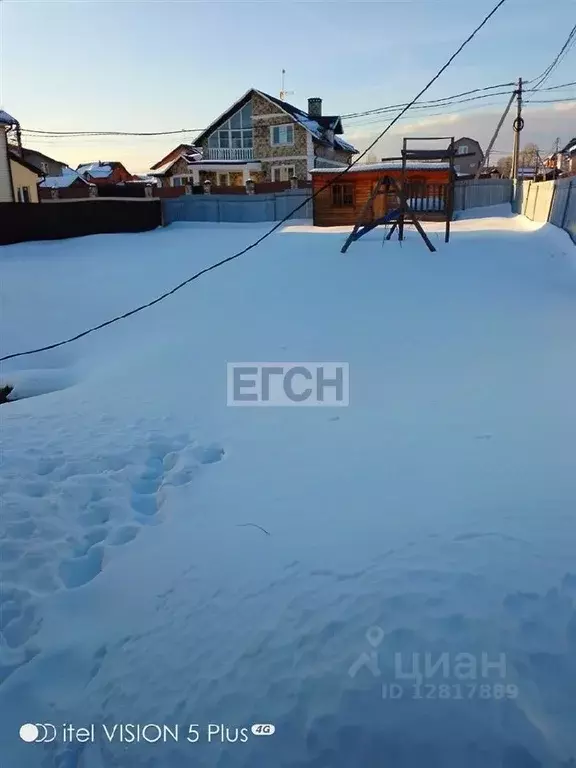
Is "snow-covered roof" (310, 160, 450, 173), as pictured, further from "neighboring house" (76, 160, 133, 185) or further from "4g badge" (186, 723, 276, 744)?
"neighboring house" (76, 160, 133, 185)

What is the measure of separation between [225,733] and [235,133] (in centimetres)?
3922

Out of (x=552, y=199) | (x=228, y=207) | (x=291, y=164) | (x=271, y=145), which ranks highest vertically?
(x=271, y=145)

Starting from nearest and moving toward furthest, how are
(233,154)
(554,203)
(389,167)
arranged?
(554,203) → (389,167) → (233,154)

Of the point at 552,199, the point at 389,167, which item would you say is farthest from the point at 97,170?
the point at 552,199

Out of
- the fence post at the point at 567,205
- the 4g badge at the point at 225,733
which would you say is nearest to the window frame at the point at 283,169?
the fence post at the point at 567,205

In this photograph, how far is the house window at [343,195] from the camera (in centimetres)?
2414

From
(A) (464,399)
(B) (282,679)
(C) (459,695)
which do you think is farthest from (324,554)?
(A) (464,399)

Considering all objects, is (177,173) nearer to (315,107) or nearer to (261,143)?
(261,143)

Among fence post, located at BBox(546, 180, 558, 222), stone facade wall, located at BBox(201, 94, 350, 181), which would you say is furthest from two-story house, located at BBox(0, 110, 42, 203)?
fence post, located at BBox(546, 180, 558, 222)

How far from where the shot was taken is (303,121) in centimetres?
3519

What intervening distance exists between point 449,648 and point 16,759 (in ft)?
6.06

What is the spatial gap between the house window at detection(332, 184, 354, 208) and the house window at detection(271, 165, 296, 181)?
12.8 m

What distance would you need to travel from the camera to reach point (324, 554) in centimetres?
321

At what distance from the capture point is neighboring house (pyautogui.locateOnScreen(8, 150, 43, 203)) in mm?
26734
